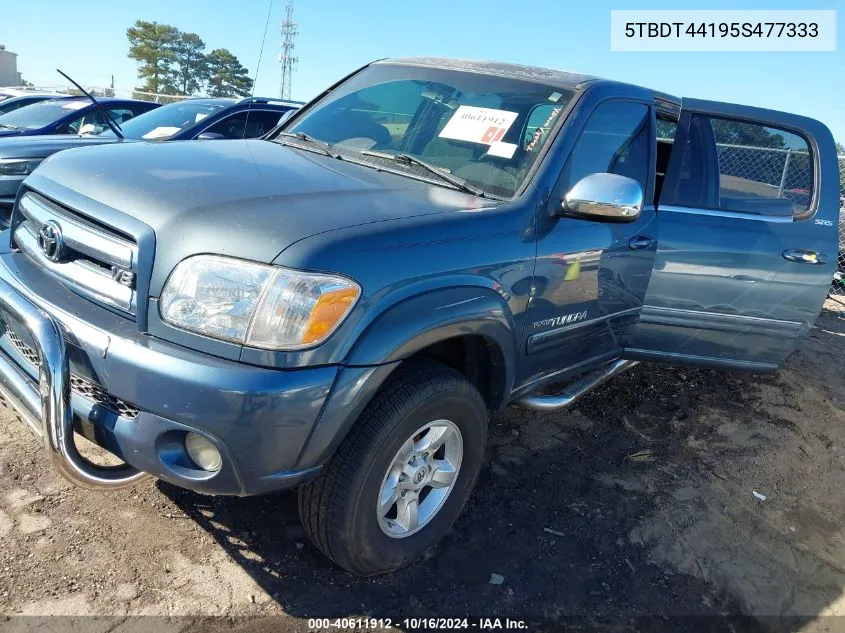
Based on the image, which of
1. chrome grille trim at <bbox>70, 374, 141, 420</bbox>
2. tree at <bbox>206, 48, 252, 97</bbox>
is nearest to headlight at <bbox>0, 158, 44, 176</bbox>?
chrome grille trim at <bbox>70, 374, 141, 420</bbox>

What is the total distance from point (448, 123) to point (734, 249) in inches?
70.3

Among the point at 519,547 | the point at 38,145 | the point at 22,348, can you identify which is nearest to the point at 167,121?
the point at 38,145

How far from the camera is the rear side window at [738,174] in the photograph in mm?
3805

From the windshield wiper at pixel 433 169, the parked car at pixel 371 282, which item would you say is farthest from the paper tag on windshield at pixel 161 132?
the windshield wiper at pixel 433 169

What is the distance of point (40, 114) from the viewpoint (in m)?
7.98

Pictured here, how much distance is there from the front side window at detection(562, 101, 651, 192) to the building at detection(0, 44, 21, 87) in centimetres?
5576

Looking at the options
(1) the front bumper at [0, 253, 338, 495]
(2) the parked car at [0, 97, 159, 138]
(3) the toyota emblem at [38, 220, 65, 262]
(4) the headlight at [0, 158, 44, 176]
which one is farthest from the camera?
(2) the parked car at [0, 97, 159, 138]

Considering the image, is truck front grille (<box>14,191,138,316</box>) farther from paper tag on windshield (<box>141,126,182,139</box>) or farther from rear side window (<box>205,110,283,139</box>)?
rear side window (<box>205,110,283,139</box>)

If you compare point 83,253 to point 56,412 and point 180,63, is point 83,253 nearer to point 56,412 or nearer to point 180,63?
point 56,412

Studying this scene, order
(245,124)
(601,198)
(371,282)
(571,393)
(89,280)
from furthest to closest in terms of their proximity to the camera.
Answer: (245,124) → (571,393) → (601,198) → (89,280) → (371,282)

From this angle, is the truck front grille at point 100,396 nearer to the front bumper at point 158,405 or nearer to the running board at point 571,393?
the front bumper at point 158,405

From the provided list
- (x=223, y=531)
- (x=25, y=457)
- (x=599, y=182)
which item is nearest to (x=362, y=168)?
(x=599, y=182)

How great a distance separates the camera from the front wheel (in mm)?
2234

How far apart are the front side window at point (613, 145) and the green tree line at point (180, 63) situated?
66.1 ft
